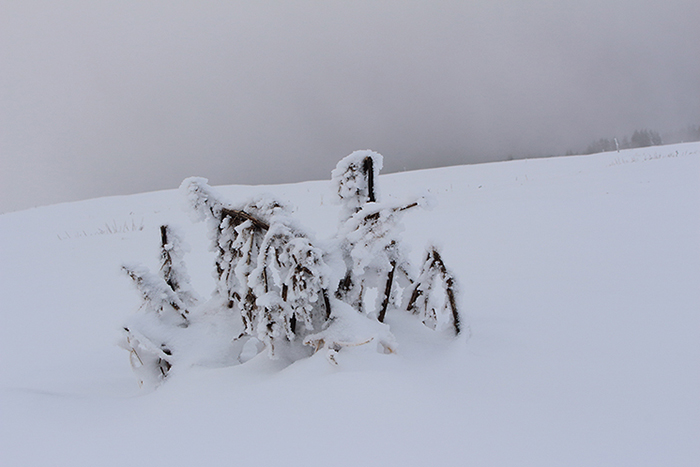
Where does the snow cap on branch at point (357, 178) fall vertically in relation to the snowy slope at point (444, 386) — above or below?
above

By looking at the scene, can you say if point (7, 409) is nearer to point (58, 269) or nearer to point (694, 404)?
point (694, 404)

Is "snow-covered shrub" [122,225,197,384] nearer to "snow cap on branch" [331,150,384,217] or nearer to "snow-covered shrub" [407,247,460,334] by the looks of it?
"snow cap on branch" [331,150,384,217]

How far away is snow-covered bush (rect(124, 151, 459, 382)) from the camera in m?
1.74

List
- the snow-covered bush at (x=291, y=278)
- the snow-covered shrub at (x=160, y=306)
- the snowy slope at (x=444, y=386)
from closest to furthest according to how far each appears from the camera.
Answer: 1. the snowy slope at (x=444, y=386)
2. the snow-covered bush at (x=291, y=278)
3. the snow-covered shrub at (x=160, y=306)

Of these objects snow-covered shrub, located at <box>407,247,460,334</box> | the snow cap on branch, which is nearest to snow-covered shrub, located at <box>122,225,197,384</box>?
the snow cap on branch

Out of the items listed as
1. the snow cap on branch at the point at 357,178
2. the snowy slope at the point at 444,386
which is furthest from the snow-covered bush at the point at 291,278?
the snowy slope at the point at 444,386

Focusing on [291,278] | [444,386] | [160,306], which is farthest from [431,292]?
[160,306]

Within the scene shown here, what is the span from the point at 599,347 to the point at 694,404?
0.50 m

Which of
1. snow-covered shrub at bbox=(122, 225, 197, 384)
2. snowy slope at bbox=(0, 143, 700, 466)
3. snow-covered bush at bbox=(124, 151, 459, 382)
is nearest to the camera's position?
snowy slope at bbox=(0, 143, 700, 466)

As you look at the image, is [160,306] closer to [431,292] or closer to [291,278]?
[291,278]

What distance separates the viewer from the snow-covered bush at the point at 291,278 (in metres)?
1.74

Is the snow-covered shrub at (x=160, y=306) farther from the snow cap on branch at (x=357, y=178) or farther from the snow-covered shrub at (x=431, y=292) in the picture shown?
the snow-covered shrub at (x=431, y=292)

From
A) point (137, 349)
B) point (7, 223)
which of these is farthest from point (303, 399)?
point (7, 223)

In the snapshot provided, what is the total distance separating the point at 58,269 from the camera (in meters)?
4.83
